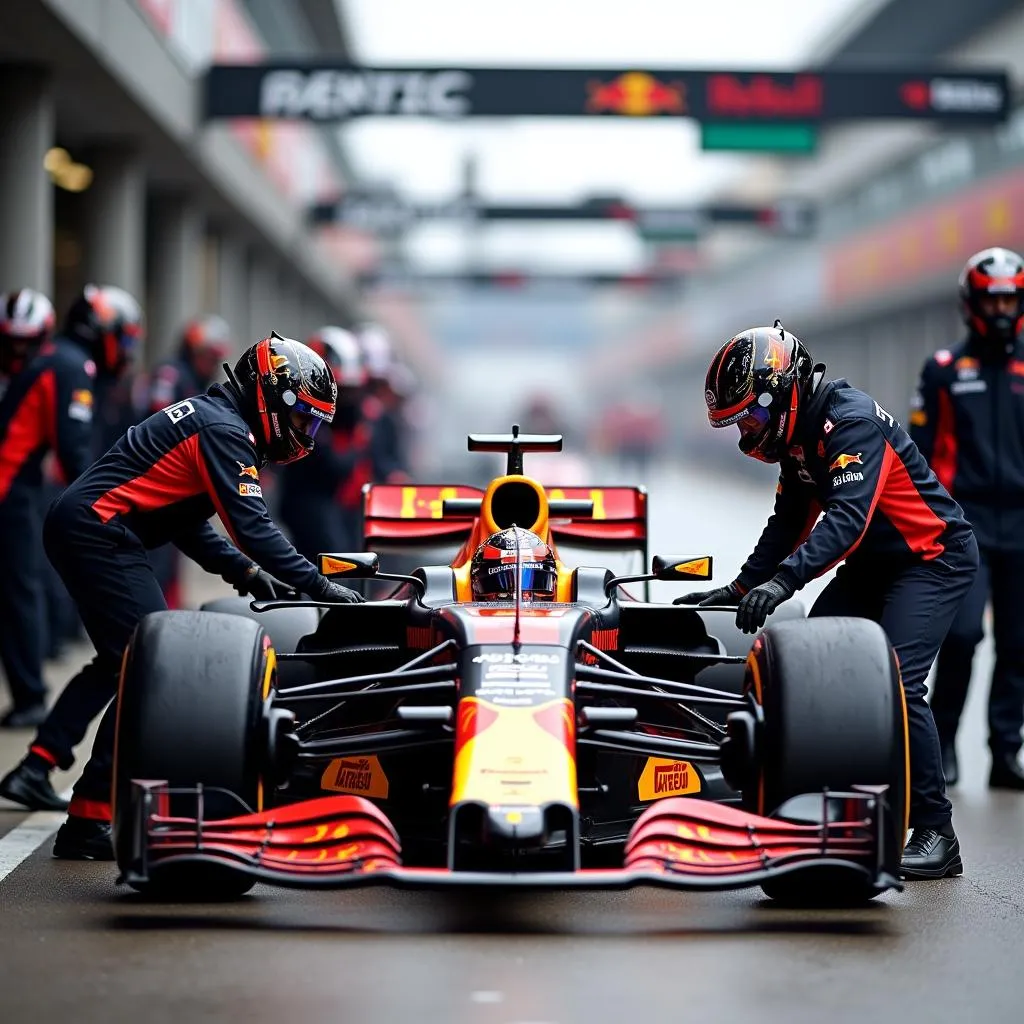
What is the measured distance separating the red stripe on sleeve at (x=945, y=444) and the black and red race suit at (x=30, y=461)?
3671 mm

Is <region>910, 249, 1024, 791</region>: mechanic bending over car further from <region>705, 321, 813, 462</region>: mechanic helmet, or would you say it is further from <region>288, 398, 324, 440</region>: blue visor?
<region>288, 398, 324, 440</region>: blue visor

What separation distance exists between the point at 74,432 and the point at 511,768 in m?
4.44

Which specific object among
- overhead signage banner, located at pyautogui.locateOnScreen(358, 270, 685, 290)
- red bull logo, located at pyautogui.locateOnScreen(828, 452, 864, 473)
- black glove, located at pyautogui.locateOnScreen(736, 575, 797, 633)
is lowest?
black glove, located at pyautogui.locateOnScreen(736, 575, 797, 633)

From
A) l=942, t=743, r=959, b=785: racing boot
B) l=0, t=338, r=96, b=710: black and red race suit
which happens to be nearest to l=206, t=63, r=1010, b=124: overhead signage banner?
l=0, t=338, r=96, b=710: black and red race suit

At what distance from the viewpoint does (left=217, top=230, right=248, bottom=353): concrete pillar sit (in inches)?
981

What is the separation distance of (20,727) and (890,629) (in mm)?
4390

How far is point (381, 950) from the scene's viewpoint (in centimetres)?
482

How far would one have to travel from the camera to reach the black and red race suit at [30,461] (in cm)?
885

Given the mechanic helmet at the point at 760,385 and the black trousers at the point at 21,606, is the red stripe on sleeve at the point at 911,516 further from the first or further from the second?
the black trousers at the point at 21,606

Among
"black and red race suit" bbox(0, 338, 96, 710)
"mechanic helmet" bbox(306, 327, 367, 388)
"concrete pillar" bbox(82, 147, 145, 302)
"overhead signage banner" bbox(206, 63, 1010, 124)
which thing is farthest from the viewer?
"concrete pillar" bbox(82, 147, 145, 302)

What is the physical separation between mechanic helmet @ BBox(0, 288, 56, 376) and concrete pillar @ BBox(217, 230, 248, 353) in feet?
48.1

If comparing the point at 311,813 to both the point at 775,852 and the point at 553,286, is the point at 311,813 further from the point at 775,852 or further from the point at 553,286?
the point at 553,286

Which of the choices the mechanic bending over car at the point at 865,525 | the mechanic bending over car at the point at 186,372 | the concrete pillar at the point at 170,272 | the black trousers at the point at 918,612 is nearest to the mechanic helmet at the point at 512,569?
the mechanic bending over car at the point at 865,525

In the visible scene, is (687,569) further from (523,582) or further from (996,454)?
(996,454)
